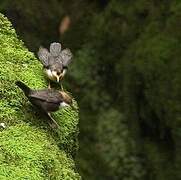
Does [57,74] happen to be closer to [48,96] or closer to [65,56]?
[65,56]

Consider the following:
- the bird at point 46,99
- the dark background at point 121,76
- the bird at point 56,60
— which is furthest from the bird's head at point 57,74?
the dark background at point 121,76

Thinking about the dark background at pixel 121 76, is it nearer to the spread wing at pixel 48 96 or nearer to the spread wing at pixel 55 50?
the spread wing at pixel 55 50

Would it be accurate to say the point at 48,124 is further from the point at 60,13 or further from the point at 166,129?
the point at 60,13

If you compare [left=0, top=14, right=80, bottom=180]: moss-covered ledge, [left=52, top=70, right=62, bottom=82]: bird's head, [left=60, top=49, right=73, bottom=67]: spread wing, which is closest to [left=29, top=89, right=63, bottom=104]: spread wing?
[left=0, top=14, right=80, bottom=180]: moss-covered ledge

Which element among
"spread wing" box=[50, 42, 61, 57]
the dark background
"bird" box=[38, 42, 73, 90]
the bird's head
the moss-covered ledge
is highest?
the dark background

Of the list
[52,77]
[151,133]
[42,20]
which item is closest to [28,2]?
[42,20]

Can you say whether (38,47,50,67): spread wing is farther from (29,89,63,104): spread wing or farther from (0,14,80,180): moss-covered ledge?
(29,89,63,104): spread wing
